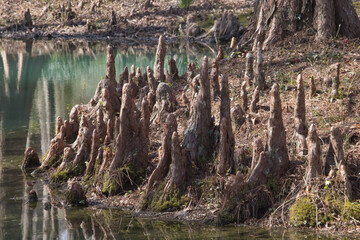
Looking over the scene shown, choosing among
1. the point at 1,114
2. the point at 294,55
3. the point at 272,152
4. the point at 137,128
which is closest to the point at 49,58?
the point at 1,114

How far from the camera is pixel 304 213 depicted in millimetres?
8555

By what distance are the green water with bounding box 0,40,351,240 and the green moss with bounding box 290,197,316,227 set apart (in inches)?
7.4

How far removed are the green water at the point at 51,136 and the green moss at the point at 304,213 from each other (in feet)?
0.62

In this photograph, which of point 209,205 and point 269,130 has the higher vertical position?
point 269,130

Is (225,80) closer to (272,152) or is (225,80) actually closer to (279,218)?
(272,152)

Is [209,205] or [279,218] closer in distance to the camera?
[279,218]

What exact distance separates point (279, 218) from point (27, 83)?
1761cm

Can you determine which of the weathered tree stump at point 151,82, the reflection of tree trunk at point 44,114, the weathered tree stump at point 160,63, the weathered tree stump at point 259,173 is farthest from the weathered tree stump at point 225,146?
the reflection of tree trunk at point 44,114

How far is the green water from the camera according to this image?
29.7ft

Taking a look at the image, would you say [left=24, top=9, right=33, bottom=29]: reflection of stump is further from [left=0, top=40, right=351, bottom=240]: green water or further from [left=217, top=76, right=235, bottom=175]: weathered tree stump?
[left=217, top=76, right=235, bottom=175]: weathered tree stump

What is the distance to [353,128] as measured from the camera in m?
9.88

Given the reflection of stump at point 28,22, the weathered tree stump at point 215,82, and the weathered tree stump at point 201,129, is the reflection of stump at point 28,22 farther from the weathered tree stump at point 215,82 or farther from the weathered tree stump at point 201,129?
the weathered tree stump at point 201,129

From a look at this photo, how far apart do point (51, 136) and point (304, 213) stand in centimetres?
805

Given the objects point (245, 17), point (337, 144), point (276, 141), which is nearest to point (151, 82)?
point (276, 141)
